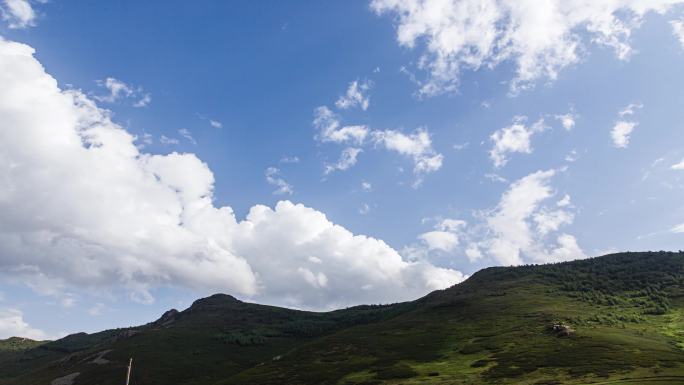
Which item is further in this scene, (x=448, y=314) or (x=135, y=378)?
(x=448, y=314)

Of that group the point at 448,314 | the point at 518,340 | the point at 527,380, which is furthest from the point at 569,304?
the point at 527,380

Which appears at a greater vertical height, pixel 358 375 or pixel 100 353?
pixel 100 353

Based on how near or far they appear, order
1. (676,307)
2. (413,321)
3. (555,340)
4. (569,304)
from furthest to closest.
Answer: (413,321)
(569,304)
(676,307)
(555,340)

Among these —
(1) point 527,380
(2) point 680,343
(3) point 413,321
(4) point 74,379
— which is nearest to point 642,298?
(2) point 680,343

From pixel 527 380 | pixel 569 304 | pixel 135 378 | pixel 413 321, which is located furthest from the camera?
pixel 413 321

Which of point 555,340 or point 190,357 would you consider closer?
point 555,340

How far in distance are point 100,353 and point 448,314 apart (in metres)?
142

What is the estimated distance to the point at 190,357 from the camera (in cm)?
18512

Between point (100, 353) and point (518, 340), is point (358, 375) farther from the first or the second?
point (100, 353)

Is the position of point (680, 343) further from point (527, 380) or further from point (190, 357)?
point (190, 357)

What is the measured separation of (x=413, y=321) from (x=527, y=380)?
103 metres

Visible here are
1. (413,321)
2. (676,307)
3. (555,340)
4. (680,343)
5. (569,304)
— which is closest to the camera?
(680,343)

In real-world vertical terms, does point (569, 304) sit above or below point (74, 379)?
above

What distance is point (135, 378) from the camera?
154 m
